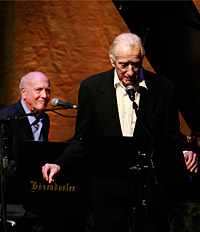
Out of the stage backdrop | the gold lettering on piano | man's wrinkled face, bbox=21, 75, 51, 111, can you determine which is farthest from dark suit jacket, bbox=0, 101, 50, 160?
the stage backdrop

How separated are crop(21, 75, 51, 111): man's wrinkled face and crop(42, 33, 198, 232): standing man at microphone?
1.48 m

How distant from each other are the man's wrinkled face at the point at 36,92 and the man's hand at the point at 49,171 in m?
1.59

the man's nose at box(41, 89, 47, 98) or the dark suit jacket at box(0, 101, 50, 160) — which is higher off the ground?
the man's nose at box(41, 89, 47, 98)

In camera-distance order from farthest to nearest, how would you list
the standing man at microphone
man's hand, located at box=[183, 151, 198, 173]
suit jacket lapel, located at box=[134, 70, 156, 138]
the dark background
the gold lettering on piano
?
the dark background → the gold lettering on piano → suit jacket lapel, located at box=[134, 70, 156, 138] → the standing man at microphone → man's hand, located at box=[183, 151, 198, 173]

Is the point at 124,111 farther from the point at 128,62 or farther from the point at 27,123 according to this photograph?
the point at 27,123

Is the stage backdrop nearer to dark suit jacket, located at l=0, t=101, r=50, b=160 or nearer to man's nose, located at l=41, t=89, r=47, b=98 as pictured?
man's nose, located at l=41, t=89, r=47, b=98

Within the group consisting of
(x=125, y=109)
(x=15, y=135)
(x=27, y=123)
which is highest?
(x=125, y=109)

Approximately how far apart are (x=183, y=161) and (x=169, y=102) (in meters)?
0.58

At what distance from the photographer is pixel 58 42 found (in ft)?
15.4

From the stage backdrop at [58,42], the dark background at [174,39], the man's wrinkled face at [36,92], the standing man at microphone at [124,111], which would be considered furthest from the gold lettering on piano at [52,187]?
the stage backdrop at [58,42]

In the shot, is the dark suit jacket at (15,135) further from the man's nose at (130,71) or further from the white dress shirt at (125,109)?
the man's nose at (130,71)

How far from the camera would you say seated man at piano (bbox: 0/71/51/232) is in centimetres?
373

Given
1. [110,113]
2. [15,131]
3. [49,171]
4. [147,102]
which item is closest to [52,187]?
[49,171]

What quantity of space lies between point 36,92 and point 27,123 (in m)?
0.43
